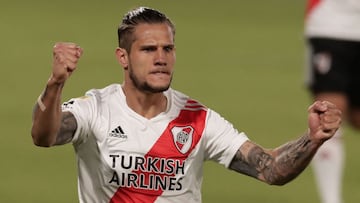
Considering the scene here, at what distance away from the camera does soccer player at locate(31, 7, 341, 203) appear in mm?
7863

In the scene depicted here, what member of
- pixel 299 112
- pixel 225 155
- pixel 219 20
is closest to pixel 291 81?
pixel 299 112

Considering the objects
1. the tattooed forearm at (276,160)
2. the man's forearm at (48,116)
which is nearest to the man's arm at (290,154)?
the tattooed forearm at (276,160)

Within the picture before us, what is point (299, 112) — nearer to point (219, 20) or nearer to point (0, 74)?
point (0, 74)

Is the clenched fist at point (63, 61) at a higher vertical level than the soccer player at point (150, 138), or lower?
higher

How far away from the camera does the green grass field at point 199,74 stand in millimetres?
13086

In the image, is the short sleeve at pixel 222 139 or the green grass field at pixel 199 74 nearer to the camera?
the short sleeve at pixel 222 139

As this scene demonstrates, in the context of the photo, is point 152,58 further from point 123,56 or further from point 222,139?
point 222,139

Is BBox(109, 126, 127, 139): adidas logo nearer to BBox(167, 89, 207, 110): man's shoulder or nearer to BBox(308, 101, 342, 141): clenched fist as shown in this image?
BBox(167, 89, 207, 110): man's shoulder

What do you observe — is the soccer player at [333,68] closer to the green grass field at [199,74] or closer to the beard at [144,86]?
the green grass field at [199,74]

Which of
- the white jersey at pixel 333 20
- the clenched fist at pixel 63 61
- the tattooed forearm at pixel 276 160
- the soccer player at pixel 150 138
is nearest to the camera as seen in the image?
the clenched fist at pixel 63 61

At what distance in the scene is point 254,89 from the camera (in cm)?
1884

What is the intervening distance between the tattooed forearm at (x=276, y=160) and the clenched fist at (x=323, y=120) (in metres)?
0.13

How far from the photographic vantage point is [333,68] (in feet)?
38.1

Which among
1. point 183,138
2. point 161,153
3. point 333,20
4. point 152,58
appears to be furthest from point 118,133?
point 333,20
